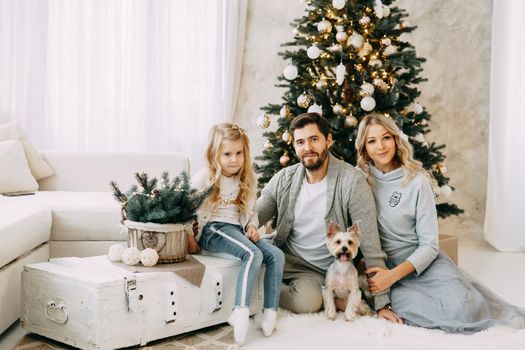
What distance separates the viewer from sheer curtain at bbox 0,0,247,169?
4.57 m

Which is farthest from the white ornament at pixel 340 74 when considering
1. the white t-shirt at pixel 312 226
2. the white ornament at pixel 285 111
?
the white t-shirt at pixel 312 226

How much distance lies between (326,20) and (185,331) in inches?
85.4

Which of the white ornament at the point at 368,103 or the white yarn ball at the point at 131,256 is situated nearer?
the white yarn ball at the point at 131,256

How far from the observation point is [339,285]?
8.79 feet

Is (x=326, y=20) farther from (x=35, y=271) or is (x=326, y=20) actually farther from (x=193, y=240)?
(x=35, y=271)

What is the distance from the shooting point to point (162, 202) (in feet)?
7.89

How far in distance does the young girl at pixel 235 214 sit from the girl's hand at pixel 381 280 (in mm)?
424

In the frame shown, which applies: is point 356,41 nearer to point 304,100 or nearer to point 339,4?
point 339,4

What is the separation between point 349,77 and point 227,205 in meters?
1.41

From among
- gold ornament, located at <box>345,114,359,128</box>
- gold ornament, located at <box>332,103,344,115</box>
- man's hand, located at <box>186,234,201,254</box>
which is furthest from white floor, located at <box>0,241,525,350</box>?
gold ornament, located at <box>332,103,344,115</box>

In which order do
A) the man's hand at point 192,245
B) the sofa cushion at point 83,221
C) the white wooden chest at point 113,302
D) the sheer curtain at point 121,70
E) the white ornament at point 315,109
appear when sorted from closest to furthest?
the white wooden chest at point 113,302 < the man's hand at point 192,245 < the sofa cushion at point 83,221 < the white ornament at point 315,109 < the sheer curtain at point 121,70

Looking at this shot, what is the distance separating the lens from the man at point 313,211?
2754 mm

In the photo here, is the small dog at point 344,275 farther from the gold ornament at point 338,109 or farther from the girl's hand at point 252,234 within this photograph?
the gold ornament at point 338,109

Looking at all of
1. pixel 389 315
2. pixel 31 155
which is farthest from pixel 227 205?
pixel 31 155
